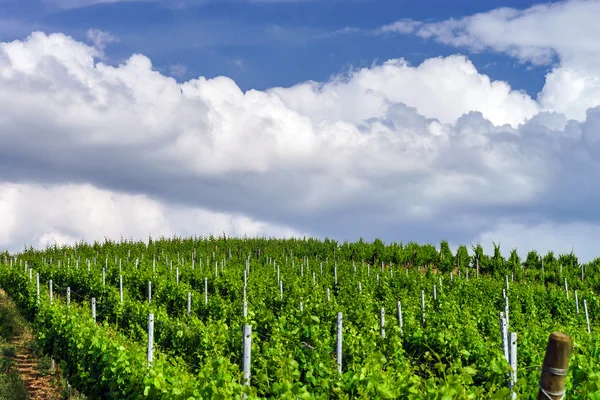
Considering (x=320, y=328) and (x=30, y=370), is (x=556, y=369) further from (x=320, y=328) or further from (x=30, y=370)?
(x=30, y=370)

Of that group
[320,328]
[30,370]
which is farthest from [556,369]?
[30,370]

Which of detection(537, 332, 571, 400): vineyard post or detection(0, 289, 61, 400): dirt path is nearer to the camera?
detection(537, 332, 571, 400): vineyard post

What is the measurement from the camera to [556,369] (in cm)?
334

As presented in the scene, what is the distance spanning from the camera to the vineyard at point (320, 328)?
18.8ft

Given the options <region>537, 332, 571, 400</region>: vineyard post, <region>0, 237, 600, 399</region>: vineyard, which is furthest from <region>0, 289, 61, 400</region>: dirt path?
<region>537, 332, 571, 400</region>: vineyard post

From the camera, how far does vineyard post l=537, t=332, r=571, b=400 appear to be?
3.33 metres

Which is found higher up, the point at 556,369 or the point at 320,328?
the point at 556,369

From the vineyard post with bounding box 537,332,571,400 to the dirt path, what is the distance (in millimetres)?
12004

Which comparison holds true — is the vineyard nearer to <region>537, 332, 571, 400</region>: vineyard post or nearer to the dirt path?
<region>537, 332, 571, 400</region>: vineyard post

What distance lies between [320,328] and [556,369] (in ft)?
27.9

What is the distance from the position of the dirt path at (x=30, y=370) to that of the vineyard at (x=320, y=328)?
29.5 inches

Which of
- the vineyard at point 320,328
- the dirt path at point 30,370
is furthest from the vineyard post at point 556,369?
the dirt path at point 30,370

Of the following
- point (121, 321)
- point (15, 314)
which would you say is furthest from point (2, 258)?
point (121, 321)

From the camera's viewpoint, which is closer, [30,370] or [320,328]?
[320,328]
